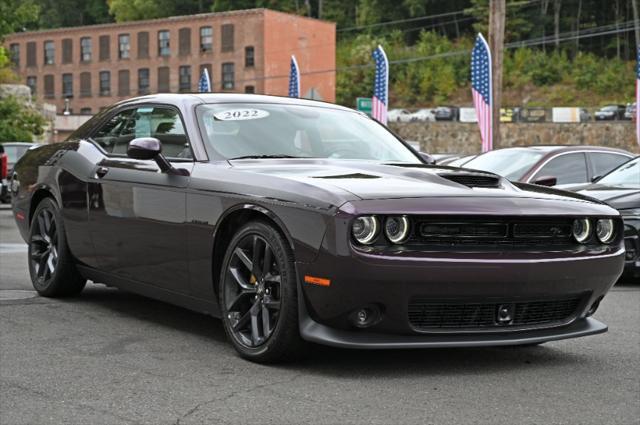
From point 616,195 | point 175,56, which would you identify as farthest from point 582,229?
point 175,56

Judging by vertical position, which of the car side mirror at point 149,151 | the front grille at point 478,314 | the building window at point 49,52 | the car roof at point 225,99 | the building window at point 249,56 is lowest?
the front grille at point 478,314

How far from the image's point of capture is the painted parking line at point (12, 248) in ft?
38.8

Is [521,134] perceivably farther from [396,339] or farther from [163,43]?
[396,339]

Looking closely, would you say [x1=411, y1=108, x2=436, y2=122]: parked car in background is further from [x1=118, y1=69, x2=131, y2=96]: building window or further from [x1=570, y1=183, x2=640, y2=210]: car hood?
[x1=570, y1=183, x2=640, y2=210]: car hood

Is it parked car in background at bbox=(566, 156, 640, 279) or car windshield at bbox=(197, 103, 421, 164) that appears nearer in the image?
car windshield at bbox=(197, 103, 421, 164)

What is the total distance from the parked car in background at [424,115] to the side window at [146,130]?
81.2 metres

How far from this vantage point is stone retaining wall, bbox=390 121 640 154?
268 ft

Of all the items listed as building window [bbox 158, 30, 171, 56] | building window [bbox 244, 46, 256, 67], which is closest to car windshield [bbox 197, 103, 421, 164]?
building window [bbox 244, 46, 256, 67]

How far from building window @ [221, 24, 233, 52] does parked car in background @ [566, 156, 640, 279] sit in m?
72.6

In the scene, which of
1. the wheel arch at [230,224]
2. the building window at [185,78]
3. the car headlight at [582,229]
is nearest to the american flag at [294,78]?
the wheel arch at [230,224]

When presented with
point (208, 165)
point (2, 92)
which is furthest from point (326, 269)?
point (2, 92)

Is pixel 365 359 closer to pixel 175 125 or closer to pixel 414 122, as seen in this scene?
pixel 175 125

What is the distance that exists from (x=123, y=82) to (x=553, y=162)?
78.2 metres

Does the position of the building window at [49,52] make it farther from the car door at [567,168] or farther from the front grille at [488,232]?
the front grille at [488,232]
